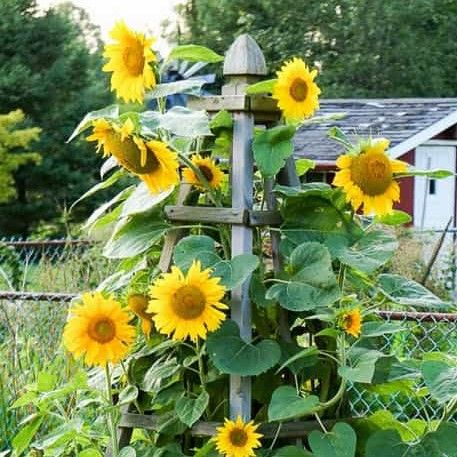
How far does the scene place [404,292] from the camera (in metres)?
2.42

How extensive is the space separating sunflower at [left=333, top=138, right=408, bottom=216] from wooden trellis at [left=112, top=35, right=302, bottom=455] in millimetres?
225

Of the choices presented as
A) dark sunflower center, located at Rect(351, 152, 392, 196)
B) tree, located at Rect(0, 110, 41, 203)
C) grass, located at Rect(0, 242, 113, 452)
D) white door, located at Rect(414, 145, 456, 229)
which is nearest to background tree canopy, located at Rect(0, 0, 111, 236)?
tree, located at Rect(0, 110, 41, 203)

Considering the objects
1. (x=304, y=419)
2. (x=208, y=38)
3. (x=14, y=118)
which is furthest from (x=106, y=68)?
(x=208, y=38)

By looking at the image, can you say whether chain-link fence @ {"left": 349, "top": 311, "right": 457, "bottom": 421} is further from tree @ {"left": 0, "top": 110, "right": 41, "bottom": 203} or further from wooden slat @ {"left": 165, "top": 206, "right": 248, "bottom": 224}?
tree @ {"left": 0, "top": 110, "right": 41, "bottom": 203}

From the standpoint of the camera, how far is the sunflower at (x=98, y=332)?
2.20m

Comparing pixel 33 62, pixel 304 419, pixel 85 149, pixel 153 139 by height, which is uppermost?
pixel 153 139

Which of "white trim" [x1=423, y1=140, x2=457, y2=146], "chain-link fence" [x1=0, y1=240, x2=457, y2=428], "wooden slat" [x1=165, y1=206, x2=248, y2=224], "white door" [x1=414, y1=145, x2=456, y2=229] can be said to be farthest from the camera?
"white door" [x1=414, y1=145, x2=456, y2=229]

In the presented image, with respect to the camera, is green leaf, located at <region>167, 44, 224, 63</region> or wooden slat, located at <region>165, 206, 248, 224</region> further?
green leaf, located at <region>167, 44, 224, 63</region>

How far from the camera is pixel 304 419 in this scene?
93.4 inches

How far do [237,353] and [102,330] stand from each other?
0.28 meters

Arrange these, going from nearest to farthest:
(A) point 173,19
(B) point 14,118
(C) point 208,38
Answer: (B) point 14,118 → (C) point 208,38 → (A) point 173,19

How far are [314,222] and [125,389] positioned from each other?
22.4 inches

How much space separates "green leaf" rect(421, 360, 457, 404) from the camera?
213cm

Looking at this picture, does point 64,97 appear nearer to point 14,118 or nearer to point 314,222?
point 14,118
